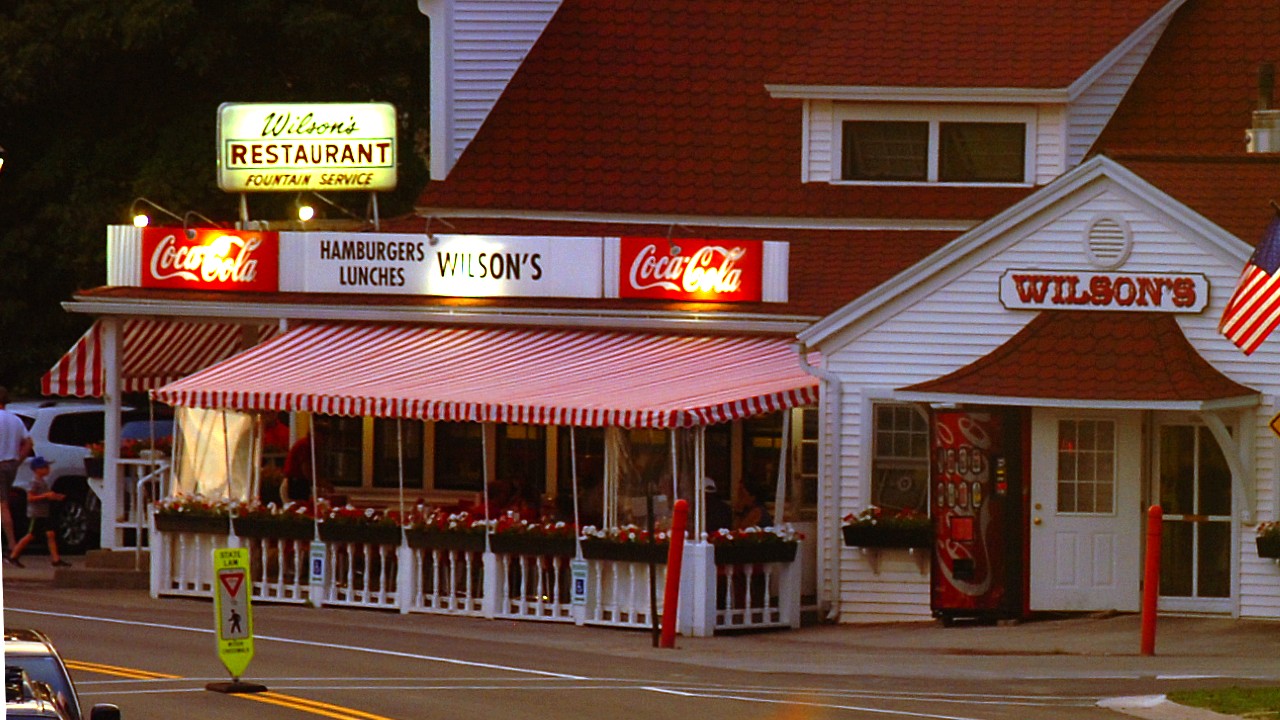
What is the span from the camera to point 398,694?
16656 millimetres

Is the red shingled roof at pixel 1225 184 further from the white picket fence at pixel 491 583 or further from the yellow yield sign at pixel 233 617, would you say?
the yellow yield sign at pixel 233 617

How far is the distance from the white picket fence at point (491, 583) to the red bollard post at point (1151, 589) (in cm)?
400

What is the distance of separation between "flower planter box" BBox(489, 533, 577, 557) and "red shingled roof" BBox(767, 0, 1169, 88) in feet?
21.6

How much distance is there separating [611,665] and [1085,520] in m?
5.61

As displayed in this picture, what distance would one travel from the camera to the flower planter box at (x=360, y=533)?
23.6 meters

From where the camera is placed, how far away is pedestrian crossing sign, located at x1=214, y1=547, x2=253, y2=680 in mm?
16797

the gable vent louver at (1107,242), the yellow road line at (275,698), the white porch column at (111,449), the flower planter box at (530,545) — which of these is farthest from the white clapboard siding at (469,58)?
the yellow road line at (275,698)

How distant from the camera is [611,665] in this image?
19266 mm

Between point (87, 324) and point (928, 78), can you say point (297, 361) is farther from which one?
point (87, 324)

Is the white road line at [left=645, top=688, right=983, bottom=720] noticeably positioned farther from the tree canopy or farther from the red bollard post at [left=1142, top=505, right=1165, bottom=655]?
the tree canopy

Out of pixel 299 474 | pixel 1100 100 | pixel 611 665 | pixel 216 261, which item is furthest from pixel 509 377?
pixel 1100 100

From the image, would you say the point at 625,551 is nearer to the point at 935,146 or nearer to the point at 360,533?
the point at 360,533

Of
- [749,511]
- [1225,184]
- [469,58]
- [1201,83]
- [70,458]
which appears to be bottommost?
[749,511]

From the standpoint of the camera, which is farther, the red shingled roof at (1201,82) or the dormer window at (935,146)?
the dormer window at (935,146)
